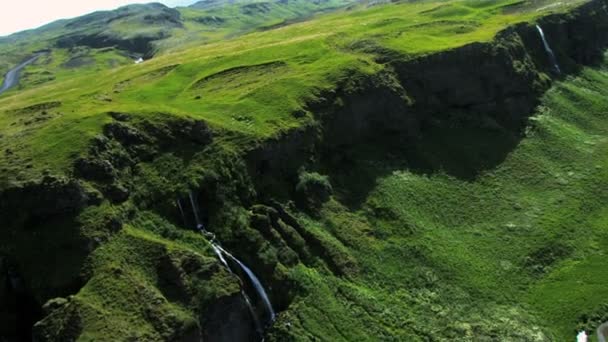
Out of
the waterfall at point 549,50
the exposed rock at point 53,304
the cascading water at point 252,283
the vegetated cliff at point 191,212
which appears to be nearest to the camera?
the exposed rock at point 53,304

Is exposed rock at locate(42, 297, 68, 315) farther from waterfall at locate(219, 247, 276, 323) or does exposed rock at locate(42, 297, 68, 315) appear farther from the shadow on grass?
the shadow on grass

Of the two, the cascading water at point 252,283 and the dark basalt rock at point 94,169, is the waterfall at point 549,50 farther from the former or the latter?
the dark basalt rock at point 94,169

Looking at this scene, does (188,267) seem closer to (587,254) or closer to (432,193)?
(432,193)

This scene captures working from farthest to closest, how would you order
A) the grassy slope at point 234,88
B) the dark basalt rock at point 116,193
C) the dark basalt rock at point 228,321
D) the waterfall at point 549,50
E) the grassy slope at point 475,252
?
1. the waterfall at point 549,50
2. the grassy slope at point 234,88
3. the grassy slope at point 475,252
4. the dark basalt rock at point 116,193
5. the dark basalt rock at point 228,321

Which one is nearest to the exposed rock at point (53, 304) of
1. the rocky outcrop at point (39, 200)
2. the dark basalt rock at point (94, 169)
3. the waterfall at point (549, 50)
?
the rocky outcrop at point (39, 200)

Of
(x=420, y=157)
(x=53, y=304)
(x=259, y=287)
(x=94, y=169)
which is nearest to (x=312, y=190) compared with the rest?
(x=259, y=287)

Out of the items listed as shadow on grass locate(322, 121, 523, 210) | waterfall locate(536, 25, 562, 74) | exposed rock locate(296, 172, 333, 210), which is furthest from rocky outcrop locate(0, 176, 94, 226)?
waterfall locate(536, 25, 562, 74)

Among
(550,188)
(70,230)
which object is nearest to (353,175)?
(550,188)
